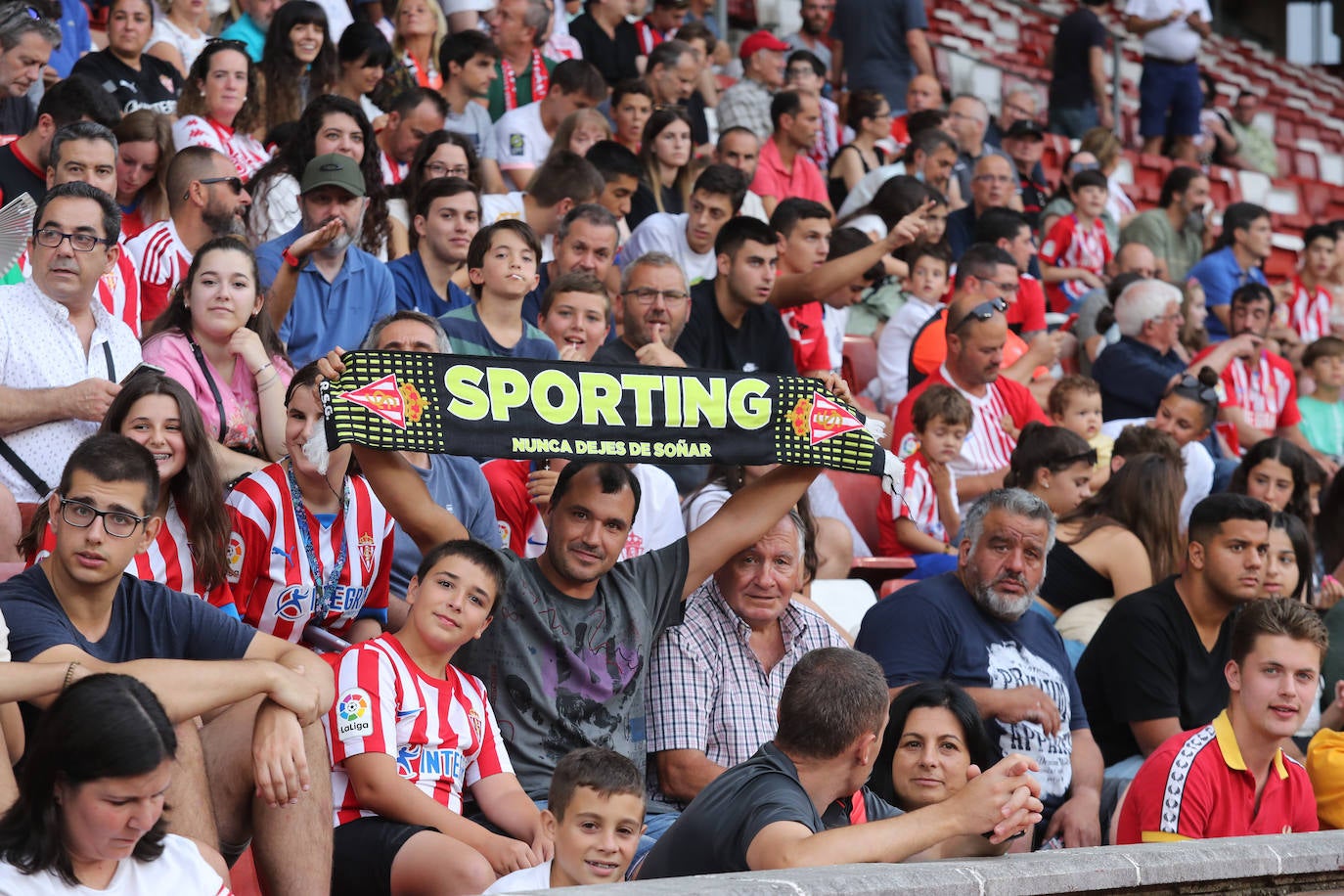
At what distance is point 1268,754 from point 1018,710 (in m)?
0.71

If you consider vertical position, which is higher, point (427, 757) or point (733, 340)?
point (733, 340)

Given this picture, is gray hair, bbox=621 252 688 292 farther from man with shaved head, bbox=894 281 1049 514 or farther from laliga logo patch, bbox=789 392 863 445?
laliga logo patch, bbox=789 392 863 445

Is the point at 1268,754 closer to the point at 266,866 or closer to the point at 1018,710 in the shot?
the point at 1018,710

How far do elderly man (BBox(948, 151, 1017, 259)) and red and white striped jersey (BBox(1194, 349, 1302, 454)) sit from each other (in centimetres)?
172

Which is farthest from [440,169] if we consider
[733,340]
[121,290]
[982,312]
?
[982,312]

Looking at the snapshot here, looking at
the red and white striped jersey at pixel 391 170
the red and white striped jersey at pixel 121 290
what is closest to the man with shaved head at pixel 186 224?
the red and white striped jersey at pixel 121 290

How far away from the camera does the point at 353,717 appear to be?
4.05 metres

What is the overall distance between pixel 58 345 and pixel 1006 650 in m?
2.95

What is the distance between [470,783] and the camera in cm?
429

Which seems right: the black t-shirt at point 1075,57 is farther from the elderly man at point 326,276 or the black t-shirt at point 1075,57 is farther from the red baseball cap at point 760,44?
the elderly man at point 326,276

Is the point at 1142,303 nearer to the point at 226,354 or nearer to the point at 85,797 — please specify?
the point at 226,354

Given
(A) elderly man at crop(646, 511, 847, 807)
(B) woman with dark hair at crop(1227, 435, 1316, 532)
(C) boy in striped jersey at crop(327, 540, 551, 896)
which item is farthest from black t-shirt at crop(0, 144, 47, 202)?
(B) woman with dark hair at crop(1227, 435, 1316, 532)

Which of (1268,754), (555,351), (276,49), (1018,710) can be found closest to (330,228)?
(555,351)

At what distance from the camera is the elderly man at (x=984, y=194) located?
10.9 m
